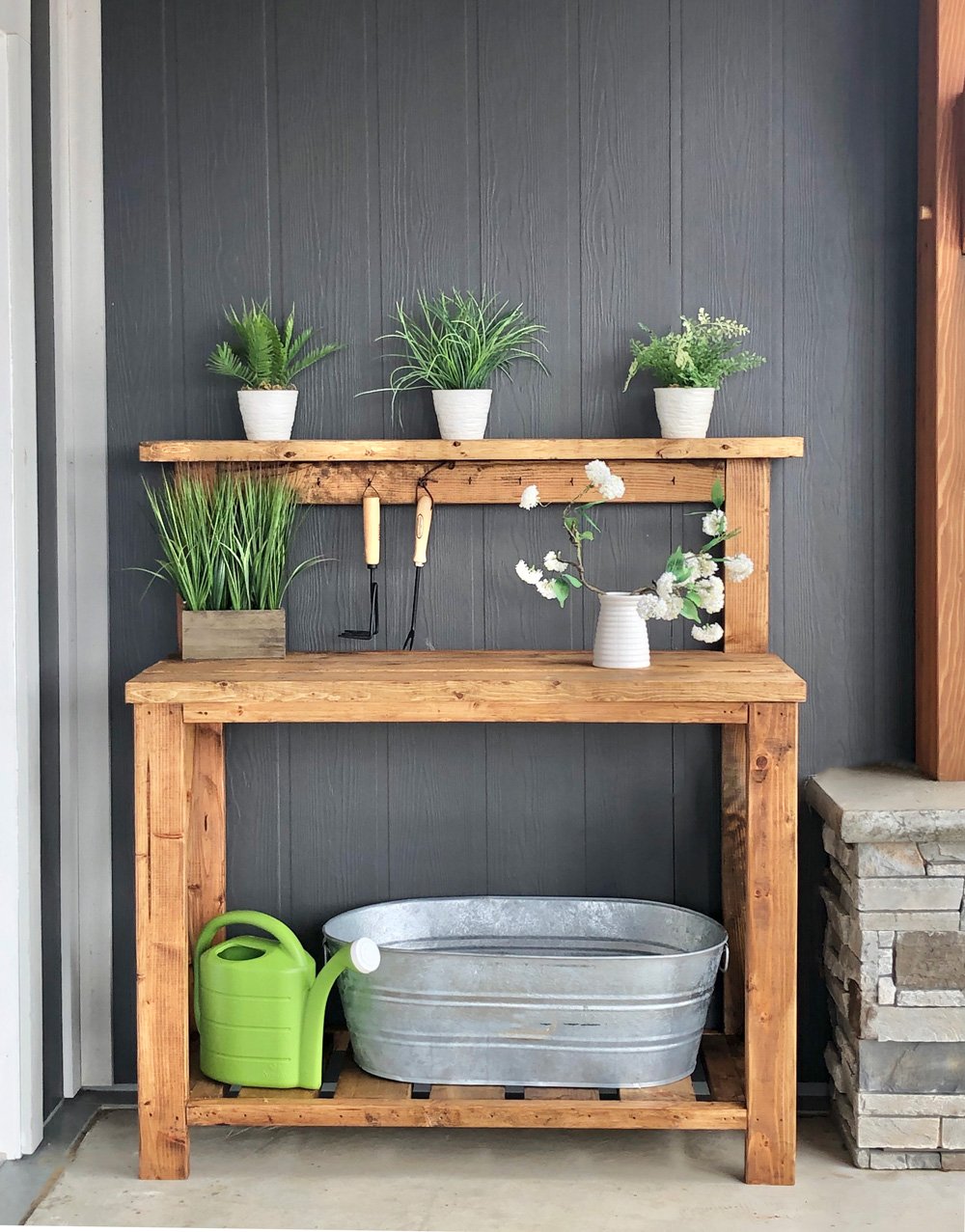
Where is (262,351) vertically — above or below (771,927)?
above

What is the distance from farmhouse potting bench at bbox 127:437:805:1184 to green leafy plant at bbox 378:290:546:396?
0.56ft

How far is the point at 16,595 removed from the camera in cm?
255

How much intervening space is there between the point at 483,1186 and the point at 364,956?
1.66 feet

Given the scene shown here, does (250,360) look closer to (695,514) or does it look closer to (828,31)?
(695,514)

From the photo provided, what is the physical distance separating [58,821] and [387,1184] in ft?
3.32

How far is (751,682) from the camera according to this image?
2.35 metres

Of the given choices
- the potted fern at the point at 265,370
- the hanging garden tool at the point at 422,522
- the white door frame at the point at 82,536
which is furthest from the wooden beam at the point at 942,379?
the white door frame at the point at 82,536

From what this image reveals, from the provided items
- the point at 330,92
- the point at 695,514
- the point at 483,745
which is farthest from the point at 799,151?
the point at 483,745

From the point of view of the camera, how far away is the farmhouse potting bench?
2.36m

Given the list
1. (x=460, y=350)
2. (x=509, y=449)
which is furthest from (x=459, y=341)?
(x=509, y=449)

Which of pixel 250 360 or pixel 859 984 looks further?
pixel 250 360

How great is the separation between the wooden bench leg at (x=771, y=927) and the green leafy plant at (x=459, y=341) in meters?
0.92

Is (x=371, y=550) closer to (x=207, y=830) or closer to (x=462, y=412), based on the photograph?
(x=462, y=412)

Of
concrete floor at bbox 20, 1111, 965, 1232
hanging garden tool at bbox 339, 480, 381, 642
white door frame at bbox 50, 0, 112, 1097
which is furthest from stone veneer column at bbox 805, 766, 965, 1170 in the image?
white door frame at bbox 50, 0, 112, 1097
